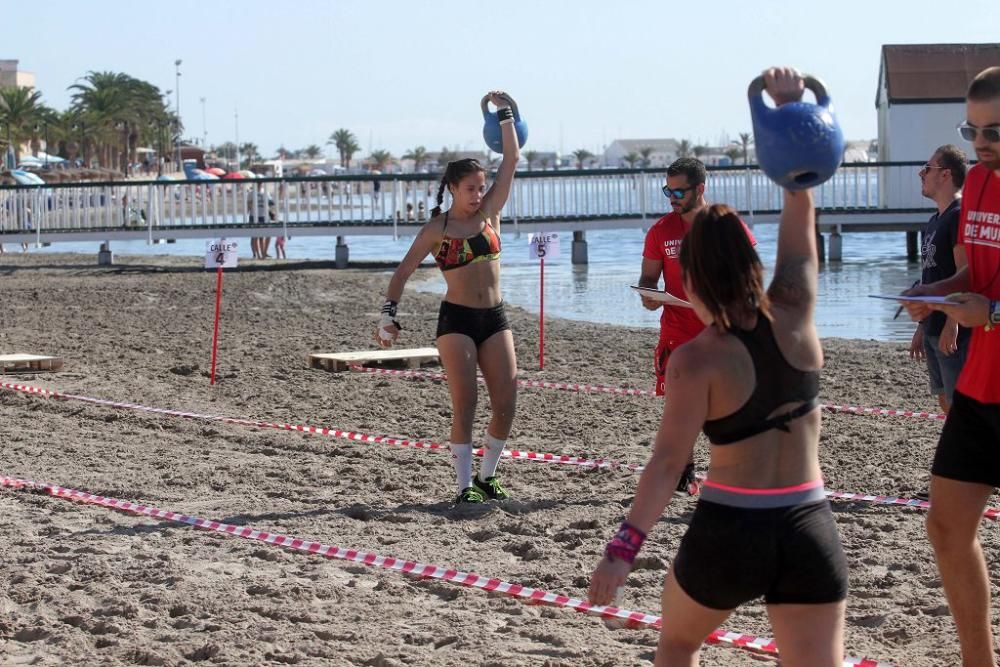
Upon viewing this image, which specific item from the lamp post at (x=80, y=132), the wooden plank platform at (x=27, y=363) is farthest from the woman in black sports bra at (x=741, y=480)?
the lamp post at (x=80, y=132)

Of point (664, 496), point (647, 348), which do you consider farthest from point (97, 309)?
point (664, 496)

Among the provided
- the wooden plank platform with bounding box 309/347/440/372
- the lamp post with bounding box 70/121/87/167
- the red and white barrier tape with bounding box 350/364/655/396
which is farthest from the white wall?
the lamp post with bounding box 70/121/87/167

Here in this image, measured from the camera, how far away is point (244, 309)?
64.1ft

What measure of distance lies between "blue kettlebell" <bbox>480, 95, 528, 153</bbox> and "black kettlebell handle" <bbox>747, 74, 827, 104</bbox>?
4106 millimetres

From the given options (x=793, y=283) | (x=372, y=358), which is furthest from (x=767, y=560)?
(x=372, y=358)

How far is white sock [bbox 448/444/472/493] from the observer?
757 cm

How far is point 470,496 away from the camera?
298 inches

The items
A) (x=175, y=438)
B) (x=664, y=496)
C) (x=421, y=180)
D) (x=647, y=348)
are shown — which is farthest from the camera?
(x=421, y=180)

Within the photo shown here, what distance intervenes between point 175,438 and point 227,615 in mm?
4396

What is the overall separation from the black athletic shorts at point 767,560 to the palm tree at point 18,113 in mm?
83828

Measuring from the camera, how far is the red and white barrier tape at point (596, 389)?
1056 cm

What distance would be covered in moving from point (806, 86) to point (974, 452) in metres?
1.33

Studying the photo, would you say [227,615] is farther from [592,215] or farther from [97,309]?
[592,215]

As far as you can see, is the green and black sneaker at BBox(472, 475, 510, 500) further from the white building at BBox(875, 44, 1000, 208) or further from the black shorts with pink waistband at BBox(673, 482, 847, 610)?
the white building at BBox(875, 44, 1000, 208)
